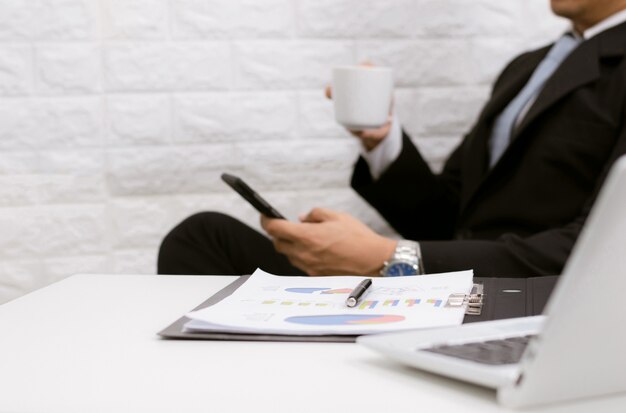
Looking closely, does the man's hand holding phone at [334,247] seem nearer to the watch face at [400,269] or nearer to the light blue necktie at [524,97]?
the watch face at [400,269]

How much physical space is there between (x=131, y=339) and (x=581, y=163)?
3.58 feet

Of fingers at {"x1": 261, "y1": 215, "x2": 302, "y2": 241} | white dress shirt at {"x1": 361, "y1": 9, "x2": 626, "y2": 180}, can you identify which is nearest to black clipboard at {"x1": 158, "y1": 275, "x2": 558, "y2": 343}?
fingers at {"x1": 261, "y1": 215, "x2": 302, "y2": 241}

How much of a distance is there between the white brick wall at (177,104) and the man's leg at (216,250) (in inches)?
16.7

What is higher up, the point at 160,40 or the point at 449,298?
the point at 160,40

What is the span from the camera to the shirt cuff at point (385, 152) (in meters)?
1.84

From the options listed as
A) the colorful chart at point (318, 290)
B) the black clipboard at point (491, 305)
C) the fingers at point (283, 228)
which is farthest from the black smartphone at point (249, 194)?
the colorful chart at point (318, 290)

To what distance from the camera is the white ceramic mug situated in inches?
58.8

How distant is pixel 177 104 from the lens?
1968mm

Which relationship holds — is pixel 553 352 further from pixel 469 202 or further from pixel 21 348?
pixel 469 202

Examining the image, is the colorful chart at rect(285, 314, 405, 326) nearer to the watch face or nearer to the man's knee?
the watch face

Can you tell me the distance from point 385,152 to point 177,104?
484 millimetres

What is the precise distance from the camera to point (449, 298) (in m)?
0.88

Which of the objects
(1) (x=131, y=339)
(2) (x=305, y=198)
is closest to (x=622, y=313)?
(1) (x=131, y=339)

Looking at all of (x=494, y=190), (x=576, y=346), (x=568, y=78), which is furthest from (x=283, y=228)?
(x=576, y=346)
